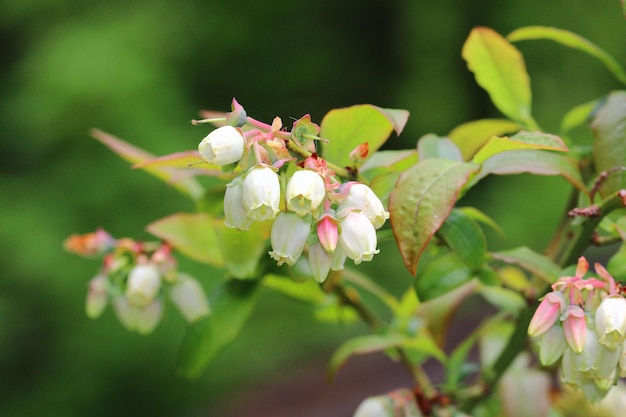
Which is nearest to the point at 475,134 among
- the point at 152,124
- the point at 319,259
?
the point at 319,259

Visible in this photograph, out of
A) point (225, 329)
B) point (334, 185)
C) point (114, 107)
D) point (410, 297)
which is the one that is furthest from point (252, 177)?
point (114, 107)

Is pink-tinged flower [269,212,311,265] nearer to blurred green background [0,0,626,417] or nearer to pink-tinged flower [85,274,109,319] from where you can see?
pink-tinged flower [85,274,109,319]

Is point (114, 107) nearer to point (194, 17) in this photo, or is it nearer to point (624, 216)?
point (194, 17)

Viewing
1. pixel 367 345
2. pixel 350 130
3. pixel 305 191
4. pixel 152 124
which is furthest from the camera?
pixel 152 124

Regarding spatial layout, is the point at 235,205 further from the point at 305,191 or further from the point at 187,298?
the point at 187,298

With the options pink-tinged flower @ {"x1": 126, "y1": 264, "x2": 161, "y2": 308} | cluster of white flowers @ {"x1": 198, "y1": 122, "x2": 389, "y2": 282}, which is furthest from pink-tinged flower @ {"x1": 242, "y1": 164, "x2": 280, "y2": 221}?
pink-tinged flower @ {"x1": 126, "y1": 264, "x2": 161, "y2": 308}

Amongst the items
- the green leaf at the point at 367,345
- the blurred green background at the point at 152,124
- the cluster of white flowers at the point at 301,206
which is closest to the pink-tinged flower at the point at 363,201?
the cluster of white flowers at the point at 301,206

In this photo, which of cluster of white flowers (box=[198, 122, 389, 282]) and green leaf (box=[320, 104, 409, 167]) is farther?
green leaf (box=[320, 104, 409, 167])
